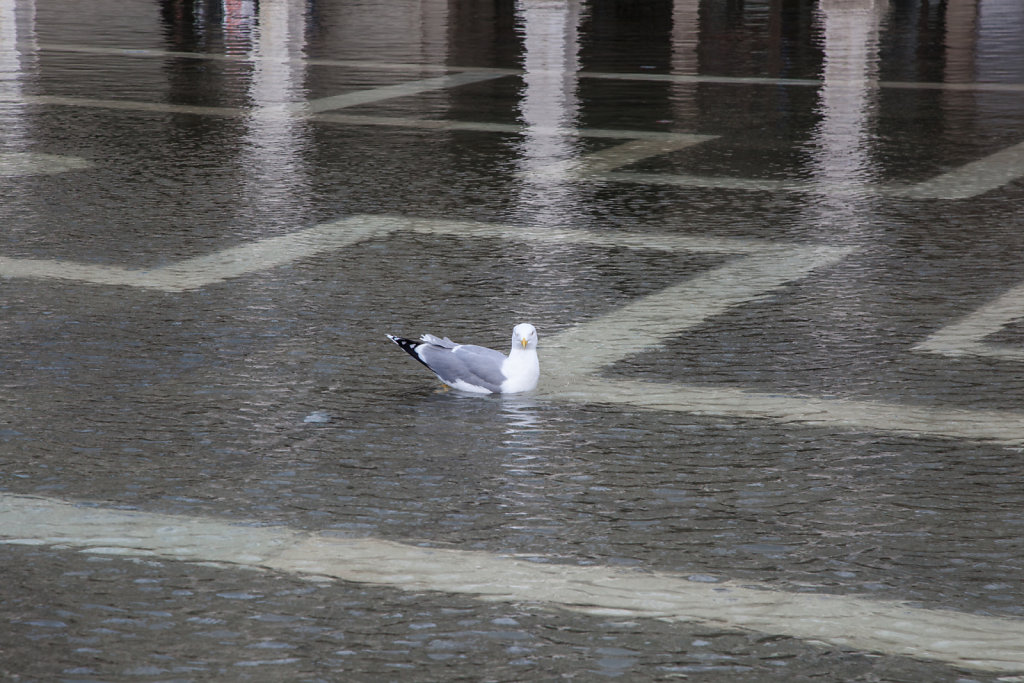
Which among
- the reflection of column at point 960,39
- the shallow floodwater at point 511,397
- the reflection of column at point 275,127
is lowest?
the shallow floodwater at point 511,397

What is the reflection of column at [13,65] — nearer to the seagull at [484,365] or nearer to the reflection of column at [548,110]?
the reflection of column at [548,110]

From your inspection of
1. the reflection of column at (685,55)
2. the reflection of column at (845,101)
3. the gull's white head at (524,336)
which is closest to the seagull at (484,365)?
the gull's white head at (524,336)

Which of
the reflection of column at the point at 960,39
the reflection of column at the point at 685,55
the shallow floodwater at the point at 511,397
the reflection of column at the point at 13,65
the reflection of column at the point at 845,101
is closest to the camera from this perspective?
the shallow floodwater at the point at 511,397

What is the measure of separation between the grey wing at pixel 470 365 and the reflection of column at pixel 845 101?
4097mm

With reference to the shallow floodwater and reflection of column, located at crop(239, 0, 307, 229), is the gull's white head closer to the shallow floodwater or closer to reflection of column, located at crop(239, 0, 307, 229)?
the shallow floodwater

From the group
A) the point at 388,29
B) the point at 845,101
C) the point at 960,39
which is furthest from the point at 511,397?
the point at 388,29

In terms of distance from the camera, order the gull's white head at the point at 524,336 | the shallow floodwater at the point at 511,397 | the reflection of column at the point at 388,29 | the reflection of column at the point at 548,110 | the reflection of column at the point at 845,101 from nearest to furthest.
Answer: the shallow floodwater at the point at 511,397 → the gull's white head at the point at 524,336 → the reflection of column at the point at 548,110 → the reflection of column at the point at 845,101 → the reflection of column at the point at 388,29

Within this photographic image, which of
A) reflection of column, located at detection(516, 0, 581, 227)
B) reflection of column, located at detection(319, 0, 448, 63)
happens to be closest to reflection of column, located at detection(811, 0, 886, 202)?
reflection of column, located at detection(516, 0, 581, 227)

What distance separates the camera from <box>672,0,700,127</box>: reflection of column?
1218 centimetres

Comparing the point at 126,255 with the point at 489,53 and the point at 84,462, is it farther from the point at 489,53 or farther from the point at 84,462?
the point at 489,53

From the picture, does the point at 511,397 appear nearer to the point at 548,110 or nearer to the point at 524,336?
the point at 524,336

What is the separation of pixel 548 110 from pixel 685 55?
4720 mm

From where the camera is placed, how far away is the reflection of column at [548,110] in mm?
8867

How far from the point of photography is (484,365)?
502 centimetres
